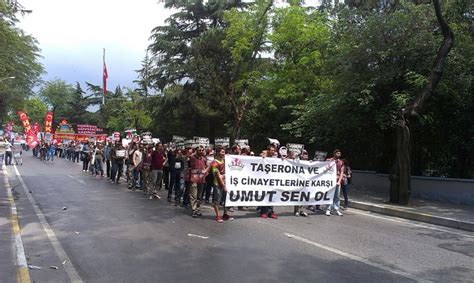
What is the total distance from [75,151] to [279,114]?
71.3ft

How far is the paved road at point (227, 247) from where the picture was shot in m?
6.44

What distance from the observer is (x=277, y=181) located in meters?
12.4

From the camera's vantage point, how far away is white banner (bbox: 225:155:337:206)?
463 inches

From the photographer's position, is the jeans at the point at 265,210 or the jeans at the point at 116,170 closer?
the jeans at the point at 265,210

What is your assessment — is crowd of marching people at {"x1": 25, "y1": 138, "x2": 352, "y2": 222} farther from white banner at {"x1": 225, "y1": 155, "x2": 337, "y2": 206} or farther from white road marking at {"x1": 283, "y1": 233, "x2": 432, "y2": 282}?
white road marking at {"x1": 283, "y1": 233, "x2": 432, "y2": 282}

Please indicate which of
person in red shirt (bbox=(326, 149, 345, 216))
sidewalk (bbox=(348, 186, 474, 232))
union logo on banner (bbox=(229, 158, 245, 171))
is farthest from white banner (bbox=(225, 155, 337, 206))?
sidewalk (bbox=(348, 186, 474, 232))

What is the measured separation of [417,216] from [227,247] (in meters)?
6.77

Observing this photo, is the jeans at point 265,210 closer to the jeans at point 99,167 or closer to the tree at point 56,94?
the jeans at point 99,167

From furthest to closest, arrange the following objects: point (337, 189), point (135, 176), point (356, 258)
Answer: point (135, 176)
point (337, 189)
point (356, 258)

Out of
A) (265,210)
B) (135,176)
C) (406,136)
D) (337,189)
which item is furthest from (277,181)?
(135,176)

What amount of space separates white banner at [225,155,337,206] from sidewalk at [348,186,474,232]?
183cm

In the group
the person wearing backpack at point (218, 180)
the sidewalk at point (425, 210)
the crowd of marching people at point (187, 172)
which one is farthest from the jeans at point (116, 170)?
the sidewalk at point (425, 210)

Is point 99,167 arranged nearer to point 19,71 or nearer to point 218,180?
point 218,180

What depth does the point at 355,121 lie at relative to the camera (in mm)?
18500
